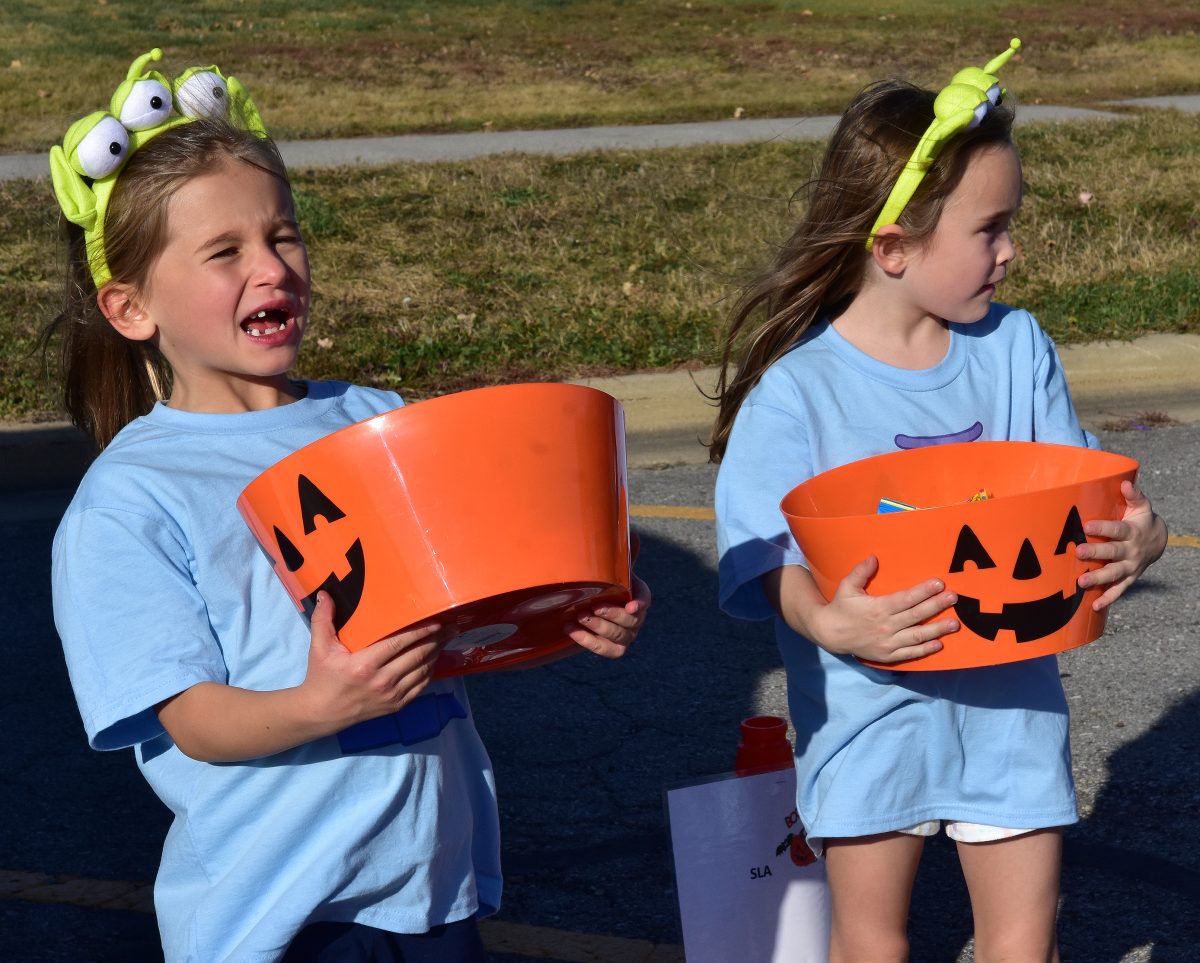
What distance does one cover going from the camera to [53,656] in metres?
4.65

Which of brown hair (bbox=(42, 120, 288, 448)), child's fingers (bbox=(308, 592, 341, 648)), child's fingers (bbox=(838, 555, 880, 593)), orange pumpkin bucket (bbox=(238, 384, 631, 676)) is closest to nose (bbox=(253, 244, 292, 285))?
brown hair (bbox=(42, 120, 288, 448))

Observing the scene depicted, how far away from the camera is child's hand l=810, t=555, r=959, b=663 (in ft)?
6.73

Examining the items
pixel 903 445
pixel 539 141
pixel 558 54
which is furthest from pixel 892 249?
pixel 558 54

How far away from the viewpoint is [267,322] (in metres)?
2.19

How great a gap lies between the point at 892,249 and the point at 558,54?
14594mm

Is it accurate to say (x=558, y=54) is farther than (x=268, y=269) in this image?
Yes

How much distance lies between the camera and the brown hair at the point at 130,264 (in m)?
2.17

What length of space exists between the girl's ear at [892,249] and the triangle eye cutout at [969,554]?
619 mm

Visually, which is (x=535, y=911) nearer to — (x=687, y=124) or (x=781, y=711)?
(x=781, y=711)

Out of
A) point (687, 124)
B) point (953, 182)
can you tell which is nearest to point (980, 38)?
point (687, 124)

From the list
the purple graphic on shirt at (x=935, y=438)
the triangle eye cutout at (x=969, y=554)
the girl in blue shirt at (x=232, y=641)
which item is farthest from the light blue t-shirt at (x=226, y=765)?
the purple graphic on shirt at (x=935, y=438)

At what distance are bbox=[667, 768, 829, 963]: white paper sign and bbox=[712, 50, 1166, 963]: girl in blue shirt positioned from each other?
0.16 meters

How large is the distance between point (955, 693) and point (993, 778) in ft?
0.45

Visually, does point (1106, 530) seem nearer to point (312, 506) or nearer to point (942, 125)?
point (942, 125)
